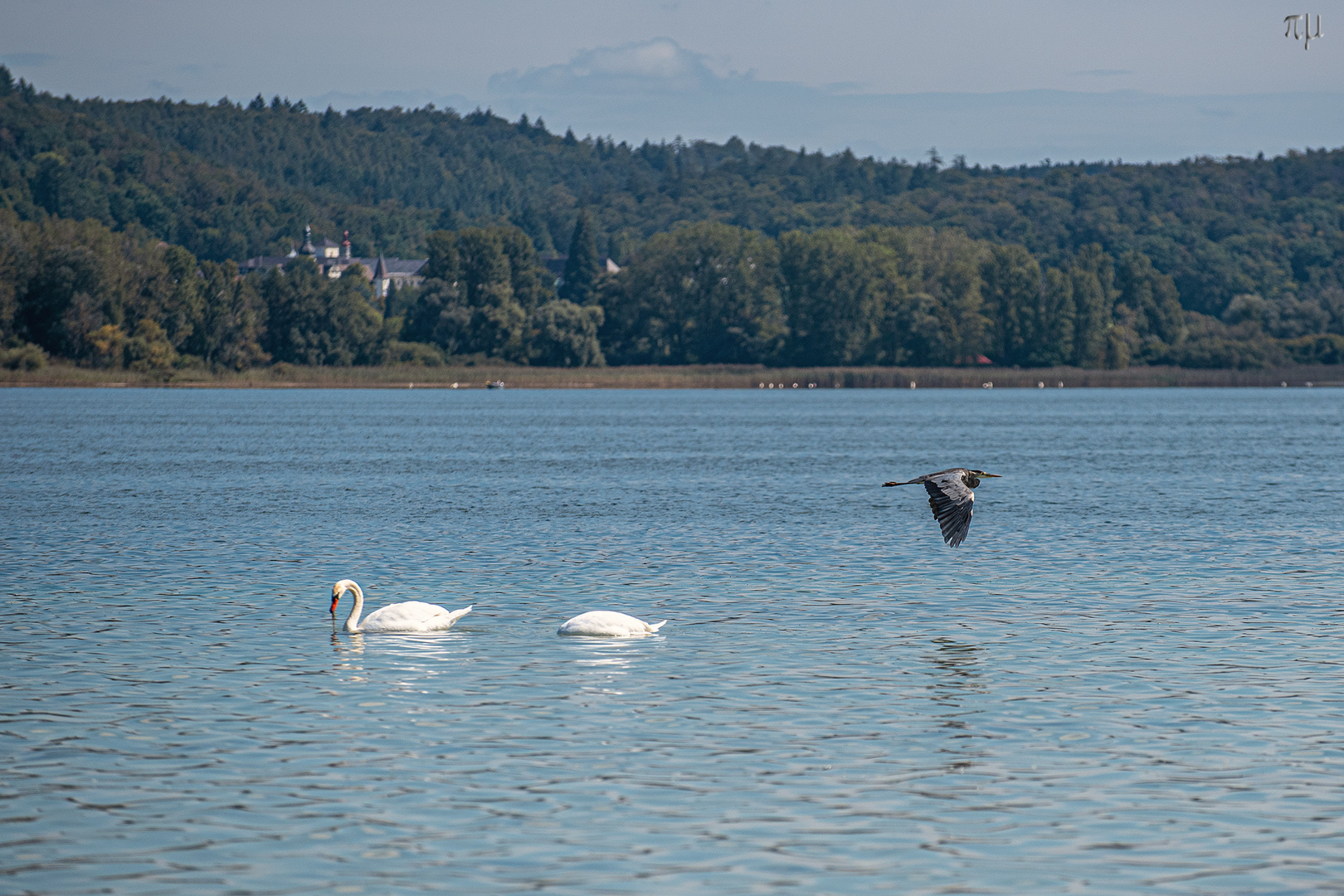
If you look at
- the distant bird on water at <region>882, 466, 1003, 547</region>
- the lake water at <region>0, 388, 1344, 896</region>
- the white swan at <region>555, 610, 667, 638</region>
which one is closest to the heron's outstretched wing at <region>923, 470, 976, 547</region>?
the distant bird on water at <region>882, 466, 1003, 547</region>

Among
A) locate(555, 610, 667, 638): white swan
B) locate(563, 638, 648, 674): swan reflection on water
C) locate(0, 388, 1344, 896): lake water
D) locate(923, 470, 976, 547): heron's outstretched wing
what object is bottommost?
locate(0, 388, 1344, 896): lake water

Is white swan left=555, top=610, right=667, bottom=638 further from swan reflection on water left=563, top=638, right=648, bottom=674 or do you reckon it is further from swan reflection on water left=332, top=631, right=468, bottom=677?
swan reflection on water left=332, top=631, right=468, bottom=677

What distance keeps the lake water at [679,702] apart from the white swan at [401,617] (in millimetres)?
252

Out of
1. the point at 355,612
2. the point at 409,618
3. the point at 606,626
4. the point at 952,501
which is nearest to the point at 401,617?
the point at 409,618

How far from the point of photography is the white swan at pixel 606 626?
23.9 metres

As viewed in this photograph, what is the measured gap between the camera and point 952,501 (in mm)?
19641

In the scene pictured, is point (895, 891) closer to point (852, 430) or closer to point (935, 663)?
point (935, 663)

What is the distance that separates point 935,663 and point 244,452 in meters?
59.5

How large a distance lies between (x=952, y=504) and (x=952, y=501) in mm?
62

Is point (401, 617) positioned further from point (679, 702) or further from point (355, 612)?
point (679, 702)

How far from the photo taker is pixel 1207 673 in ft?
70.8

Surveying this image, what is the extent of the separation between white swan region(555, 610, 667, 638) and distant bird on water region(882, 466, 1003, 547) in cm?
555

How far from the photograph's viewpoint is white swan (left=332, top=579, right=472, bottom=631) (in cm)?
2442

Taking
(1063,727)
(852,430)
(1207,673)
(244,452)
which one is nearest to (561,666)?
(1063,727)
